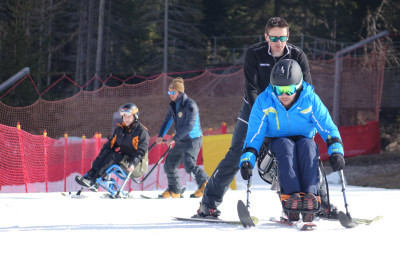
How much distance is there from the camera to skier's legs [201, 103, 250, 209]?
5598 millimetres

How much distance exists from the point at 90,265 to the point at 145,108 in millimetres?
21422

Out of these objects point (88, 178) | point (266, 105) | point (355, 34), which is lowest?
point (88, 178)

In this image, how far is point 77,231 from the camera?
5.00 meters

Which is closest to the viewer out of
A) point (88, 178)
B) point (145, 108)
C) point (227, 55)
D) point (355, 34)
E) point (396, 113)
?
point (88, 178)

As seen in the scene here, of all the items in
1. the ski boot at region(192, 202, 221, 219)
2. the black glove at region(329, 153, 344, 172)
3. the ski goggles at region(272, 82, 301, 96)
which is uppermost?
the ski goggles at region(272, 82, 301, 96)

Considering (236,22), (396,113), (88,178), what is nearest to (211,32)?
(236,22)

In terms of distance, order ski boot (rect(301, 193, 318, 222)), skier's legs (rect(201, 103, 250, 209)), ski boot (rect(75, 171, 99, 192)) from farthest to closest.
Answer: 1. ski boot (rect(75, 171, 99, 192))
2. skier's legs (rect(201, 103, 250, 209))
3. ski boot (rect(301, 193, 318, 222))

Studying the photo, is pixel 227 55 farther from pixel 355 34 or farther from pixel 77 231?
pixel 77 231

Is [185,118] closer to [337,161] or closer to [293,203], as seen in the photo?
[337,161]

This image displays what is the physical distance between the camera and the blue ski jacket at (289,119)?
5.16 metres

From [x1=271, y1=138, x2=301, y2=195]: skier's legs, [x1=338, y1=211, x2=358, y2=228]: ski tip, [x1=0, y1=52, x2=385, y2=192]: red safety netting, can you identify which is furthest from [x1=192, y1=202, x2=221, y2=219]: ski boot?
[x1=0, y1=52, x2=385, y2=192]: red safety netting

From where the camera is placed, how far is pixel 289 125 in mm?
5160

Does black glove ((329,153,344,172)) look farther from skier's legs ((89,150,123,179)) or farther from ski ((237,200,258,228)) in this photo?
skier's legs ((89,150,123,179))

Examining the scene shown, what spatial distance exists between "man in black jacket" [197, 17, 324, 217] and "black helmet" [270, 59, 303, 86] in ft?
1.11
